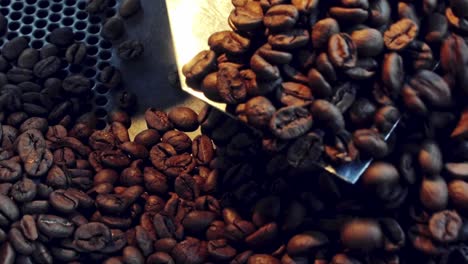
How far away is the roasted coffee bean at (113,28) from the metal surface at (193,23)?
25 cm

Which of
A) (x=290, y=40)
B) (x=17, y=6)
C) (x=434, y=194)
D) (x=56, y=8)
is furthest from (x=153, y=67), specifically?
(x=434, y=194)

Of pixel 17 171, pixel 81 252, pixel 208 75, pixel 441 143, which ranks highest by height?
pixel 208 75

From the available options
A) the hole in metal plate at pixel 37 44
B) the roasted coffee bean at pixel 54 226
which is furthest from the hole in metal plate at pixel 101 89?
the roasted coffee bean at pixel 54 226

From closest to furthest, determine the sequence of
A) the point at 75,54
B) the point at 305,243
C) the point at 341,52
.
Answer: the point at 341,52
the point at 305,243
the point at 75,54

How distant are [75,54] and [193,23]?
1.31 feet

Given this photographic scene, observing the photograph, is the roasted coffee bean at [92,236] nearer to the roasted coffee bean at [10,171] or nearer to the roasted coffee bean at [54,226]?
the roasted coffee bean at [54,226]

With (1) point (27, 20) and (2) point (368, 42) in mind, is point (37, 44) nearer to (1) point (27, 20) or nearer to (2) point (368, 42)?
(1) point (27, 20)

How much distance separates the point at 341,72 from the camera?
148 centimetres

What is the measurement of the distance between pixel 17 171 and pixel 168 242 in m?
0.39

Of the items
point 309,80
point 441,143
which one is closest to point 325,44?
point 309,80

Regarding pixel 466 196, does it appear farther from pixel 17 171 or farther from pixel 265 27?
pixel 17 171

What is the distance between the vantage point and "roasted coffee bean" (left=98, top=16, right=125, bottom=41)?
2.00m

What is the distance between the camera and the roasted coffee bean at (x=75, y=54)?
197 cm

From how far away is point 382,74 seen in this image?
4.85 feet
